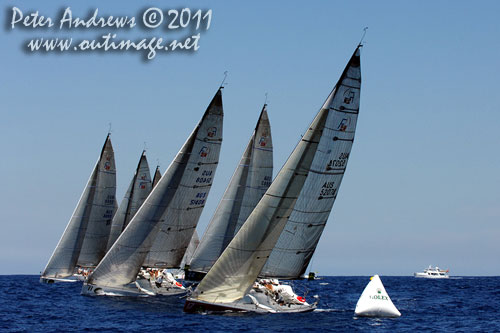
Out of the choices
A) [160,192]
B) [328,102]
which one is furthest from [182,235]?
[328,102]

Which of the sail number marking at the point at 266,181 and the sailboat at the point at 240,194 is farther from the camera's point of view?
the sail number marking at the point at 266,181

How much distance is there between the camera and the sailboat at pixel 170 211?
4659cm

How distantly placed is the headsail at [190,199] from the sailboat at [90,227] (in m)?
13.1

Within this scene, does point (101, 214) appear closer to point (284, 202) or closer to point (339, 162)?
point (284, 202)

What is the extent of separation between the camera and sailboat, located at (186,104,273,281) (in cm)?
4859

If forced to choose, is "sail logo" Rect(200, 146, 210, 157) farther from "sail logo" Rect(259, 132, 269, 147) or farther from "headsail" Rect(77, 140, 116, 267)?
"headsail" Rect(77, 140, 116, 267)

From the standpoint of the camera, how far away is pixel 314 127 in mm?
37312

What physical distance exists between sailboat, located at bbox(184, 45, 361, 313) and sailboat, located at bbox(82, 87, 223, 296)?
30.3ft

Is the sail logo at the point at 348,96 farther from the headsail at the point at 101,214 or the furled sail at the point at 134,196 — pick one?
the headsail at the point at 101,214

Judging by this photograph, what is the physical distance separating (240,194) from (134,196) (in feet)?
48.8

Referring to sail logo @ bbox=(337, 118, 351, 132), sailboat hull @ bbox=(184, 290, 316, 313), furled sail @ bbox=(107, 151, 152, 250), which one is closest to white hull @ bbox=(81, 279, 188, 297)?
sailboat hull @ bbox=(184, 290, 316, 313)

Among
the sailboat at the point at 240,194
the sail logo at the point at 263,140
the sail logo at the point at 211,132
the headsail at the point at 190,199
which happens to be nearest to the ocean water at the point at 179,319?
the headsail at the point at 190,199

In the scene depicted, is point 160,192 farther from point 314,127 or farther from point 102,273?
point 314,127

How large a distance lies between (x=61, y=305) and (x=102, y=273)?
328 centimetres
